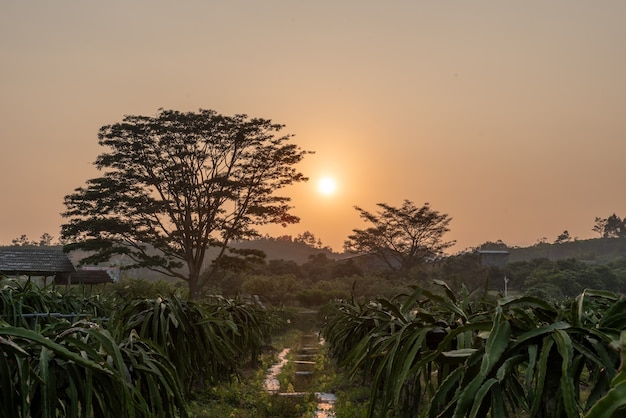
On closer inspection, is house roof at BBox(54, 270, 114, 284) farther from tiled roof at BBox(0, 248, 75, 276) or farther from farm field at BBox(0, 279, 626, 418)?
farm field at BBox(0, 279, 626, 418)

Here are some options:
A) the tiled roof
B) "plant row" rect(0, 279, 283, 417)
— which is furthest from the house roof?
"plant row" rect(0, 279, 283, 417)

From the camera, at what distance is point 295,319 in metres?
39.7

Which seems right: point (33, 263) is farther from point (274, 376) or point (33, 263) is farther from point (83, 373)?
point (83, 373)

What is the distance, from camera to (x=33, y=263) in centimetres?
3681

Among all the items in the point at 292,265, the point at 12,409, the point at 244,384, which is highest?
the point at 292,265

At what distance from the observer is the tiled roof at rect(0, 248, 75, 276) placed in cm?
3556

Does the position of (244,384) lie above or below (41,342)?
below

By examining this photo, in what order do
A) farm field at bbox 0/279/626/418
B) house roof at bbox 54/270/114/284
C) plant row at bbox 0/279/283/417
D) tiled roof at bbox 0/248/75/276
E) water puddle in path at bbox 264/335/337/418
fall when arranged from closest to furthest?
farm field at bbox 0/279/626/418 → plant row at bbox 0/279/283/417 → water puddle in path at bbox 264/335/337/418 → tiled roof at bbox 0/248/75/276 → house roof at bbox 54/270/114/284

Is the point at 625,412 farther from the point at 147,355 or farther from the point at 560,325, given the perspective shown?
the point at 147,355

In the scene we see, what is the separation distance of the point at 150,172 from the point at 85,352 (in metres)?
37.4

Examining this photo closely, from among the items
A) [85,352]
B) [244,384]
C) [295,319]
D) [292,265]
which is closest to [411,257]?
[292,265]

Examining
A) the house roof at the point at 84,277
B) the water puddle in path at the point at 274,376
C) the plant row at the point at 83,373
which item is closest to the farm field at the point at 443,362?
the plant row at the point at 83,373

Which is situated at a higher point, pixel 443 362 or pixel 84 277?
pixel 84 277

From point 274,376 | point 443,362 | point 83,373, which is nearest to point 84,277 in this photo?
point 274,376
